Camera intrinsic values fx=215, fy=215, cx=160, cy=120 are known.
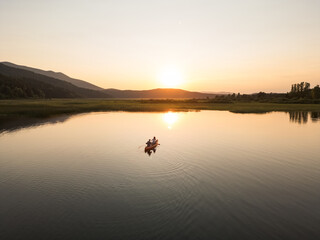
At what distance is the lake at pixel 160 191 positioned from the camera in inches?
579

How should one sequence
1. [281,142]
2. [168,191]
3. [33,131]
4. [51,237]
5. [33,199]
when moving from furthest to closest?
[33,131]
[281,142]
[168,191]
[33,199]
[51,237]

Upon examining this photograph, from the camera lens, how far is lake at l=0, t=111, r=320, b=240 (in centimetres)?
1471

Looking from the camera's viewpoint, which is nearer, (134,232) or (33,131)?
(134,232)

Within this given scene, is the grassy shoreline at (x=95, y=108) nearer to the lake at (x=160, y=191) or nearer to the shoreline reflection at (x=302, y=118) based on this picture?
the shoreline reflection at (x=302, y=118)

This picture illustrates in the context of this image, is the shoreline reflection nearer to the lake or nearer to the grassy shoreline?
the grassy shoreline

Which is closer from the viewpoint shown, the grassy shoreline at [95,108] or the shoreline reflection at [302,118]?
the shoreline reflection at [302,118]

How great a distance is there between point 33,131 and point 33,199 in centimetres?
3909

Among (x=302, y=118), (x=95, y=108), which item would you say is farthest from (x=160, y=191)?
(x=95, y=108)

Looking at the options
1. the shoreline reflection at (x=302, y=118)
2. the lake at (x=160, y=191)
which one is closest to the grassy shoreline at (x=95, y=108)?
the shoreline reflection at (x=302, y=118)

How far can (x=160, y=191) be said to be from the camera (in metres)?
20.6

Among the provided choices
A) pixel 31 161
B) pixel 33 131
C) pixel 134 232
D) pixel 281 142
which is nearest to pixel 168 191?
pixel 134 232

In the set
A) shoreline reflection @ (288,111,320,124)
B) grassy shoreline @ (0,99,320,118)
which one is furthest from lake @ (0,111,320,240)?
grassy shoreline @ (0,99,320,118)

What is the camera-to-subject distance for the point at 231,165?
2886 centimetres

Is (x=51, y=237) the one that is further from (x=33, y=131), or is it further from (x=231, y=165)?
(x=33, y=131)
